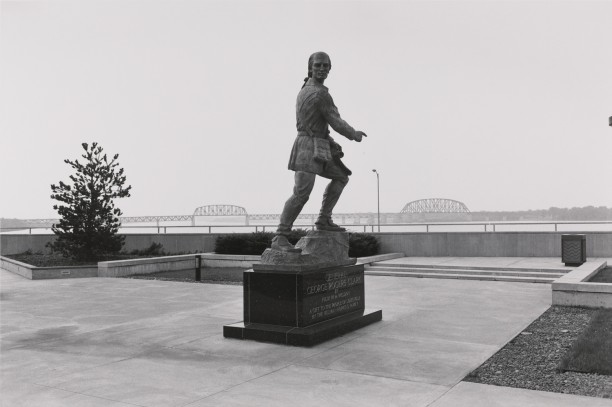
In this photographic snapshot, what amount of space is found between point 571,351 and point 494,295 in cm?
532

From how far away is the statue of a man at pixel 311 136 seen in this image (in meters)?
8.04

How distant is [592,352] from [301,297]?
3.60m

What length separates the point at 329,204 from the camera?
8.70m

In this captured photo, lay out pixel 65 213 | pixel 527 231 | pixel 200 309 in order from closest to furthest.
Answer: pixel 200 309 < pixel 65 213 < pixel 527 231

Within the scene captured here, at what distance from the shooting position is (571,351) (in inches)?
255

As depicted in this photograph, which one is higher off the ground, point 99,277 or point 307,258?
point 307,258

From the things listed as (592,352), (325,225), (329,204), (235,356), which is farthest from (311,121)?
(592,352)

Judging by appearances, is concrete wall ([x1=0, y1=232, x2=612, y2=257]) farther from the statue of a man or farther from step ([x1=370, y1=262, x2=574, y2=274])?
the statue of a man

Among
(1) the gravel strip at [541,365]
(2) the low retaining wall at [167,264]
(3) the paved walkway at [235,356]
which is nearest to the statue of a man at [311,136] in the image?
(3) the paved walkway at [235,356]

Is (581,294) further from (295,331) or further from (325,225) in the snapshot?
(295,331)

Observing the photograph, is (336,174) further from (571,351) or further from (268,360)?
(571,351)

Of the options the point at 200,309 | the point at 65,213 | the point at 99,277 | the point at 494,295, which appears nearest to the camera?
the point at 200,309

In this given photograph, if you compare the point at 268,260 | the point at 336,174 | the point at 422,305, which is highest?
the point at 336,174

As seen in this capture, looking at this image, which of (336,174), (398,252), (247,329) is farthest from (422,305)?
(398,252)
